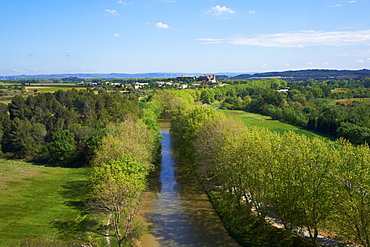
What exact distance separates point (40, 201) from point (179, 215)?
16.3 m

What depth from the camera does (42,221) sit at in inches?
1107

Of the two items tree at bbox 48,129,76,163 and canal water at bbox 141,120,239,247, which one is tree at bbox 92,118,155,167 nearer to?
canal water at bbox 141,120,239,247

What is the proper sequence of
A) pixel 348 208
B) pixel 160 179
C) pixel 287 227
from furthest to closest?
→ pixel 160 179 < pixel 287 227 < pixel 348 208

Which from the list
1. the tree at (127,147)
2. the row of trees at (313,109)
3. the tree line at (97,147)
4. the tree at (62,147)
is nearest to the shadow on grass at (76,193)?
the tree line at (97,147)

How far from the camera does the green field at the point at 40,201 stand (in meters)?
26.2

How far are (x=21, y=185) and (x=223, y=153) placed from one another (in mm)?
28110

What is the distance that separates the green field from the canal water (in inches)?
279

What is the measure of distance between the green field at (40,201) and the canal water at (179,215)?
7.10 m

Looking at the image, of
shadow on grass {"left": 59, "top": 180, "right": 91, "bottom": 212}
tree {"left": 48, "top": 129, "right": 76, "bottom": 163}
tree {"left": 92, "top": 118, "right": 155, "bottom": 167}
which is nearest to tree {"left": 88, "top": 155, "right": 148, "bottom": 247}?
shadow on grass {"left": 59, "top": 180, "right": 91, "bottom": 212}

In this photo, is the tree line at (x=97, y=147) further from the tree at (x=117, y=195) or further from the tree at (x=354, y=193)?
the tree at (x=354, y=193)

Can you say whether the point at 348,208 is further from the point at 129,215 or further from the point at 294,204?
the point at 129,215

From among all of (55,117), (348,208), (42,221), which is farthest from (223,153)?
(55,117)

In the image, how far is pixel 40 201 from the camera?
33.2 meters

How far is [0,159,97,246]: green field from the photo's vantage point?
2625 centimetres
